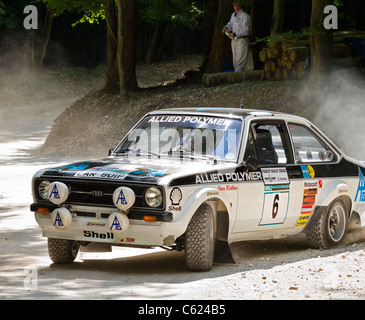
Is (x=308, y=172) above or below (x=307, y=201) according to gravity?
above

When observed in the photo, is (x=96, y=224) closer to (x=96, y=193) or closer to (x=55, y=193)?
(x=96, y=193)

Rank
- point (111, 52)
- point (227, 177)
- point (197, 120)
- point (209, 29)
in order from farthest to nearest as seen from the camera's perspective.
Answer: point (209, 29) → point (111, 52) → point (197, 120) → point (227, 177)

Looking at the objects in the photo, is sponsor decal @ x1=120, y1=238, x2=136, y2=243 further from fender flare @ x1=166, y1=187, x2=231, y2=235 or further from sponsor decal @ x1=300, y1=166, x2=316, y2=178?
sponsor decal @ x1=300, y1=166, x2=316, y2=178

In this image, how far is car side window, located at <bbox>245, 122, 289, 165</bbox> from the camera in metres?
8.99

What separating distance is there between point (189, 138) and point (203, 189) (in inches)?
41.3

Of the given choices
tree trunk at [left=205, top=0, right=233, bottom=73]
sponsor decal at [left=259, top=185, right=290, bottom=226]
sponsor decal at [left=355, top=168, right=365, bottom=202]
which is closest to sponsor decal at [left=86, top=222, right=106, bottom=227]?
sponsor decal at [left=259, top=185, right=290, bottom=226]

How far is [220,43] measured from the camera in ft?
83.5

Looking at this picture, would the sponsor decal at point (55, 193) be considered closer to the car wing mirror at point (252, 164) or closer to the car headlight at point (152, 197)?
the car headlight at point (152, 197)

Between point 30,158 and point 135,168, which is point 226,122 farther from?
point 30,158

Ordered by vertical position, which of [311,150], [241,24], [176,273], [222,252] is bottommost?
[176,273]

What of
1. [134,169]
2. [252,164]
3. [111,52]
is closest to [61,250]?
[134,169]

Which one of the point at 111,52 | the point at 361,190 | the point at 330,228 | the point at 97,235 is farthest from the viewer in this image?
the point at 111,52

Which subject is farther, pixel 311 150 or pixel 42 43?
pixel 42 43

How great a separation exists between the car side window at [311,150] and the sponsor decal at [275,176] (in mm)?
431
